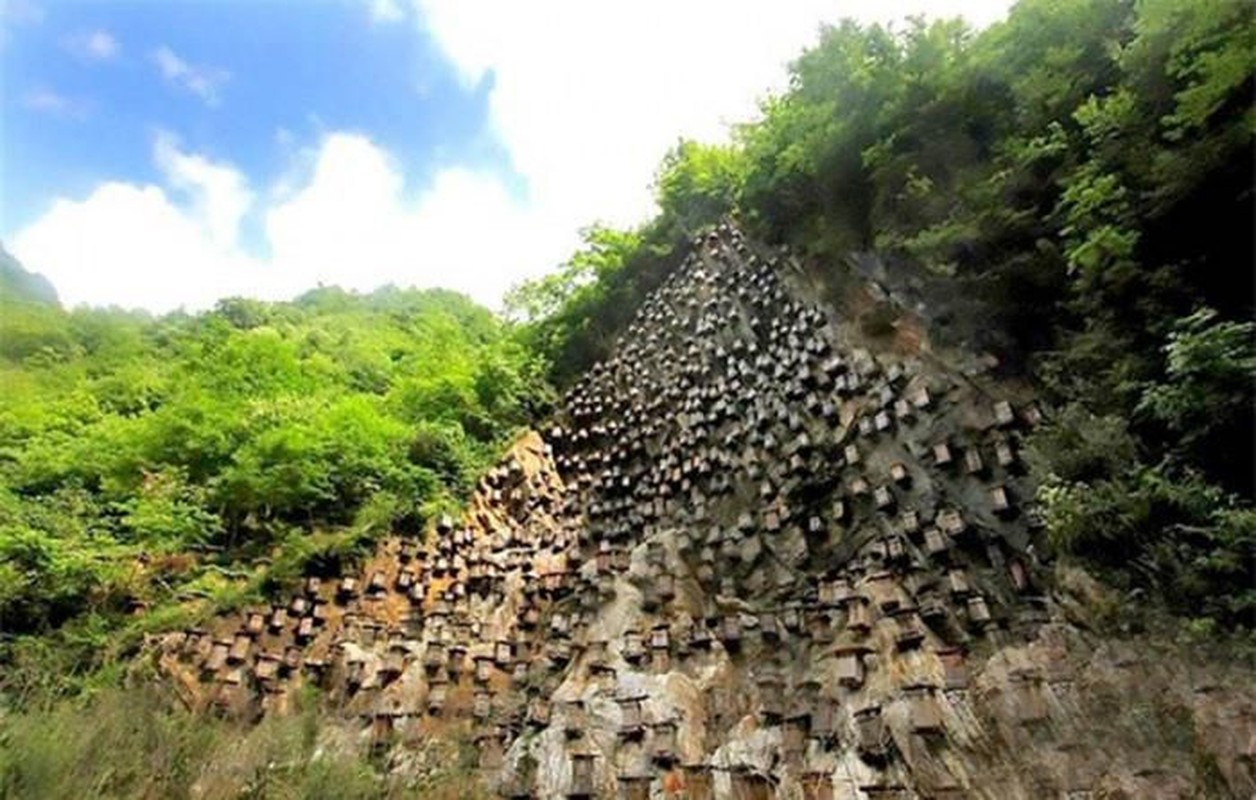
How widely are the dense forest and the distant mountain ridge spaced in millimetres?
14207

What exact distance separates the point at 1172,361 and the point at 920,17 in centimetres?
458

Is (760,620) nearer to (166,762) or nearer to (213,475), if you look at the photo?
(166,762)

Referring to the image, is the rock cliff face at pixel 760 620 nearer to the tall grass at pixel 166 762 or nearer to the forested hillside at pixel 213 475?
the forested hillside at pixel 213 475

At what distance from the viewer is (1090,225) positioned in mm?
4457

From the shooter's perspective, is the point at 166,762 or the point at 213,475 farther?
the point at 213,475

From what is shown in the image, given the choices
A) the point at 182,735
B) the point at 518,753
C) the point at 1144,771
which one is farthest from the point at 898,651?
the point at 182,735

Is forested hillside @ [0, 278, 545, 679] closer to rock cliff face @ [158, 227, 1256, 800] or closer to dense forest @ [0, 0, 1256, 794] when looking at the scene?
dense forest @ [0, 0, 1256, 794]

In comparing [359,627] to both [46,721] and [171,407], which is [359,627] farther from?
[171,407]

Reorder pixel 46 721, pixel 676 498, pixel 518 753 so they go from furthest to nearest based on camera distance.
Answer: pixel 676 498 < pixel 518 753 < pixel 46 721

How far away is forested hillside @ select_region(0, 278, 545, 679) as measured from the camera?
7941 mm

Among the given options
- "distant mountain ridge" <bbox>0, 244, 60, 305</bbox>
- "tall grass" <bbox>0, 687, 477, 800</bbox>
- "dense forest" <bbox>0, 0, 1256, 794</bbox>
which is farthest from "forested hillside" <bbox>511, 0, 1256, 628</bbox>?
"distant mountain ridge" <bbox>0, 244, 60, 305</bbox>

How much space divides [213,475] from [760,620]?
8.05 meters

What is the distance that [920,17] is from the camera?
6586 mm

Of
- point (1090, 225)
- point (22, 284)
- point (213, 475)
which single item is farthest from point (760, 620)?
point (22, 284)
